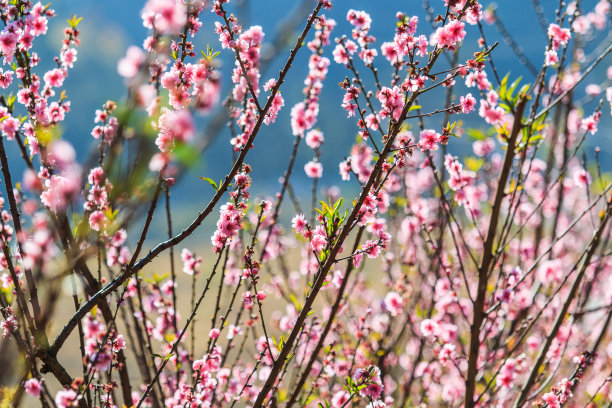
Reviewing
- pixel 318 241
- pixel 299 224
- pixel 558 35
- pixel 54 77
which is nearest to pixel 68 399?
pixel 318 241

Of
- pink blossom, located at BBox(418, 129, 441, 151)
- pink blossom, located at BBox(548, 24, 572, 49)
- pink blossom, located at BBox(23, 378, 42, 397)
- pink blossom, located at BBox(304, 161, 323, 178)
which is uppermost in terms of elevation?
pink blossom, located at BBox(548, 24, 572, 49)

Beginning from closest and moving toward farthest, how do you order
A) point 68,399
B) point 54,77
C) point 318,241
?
point 68,399
point 318,241
point 54,77

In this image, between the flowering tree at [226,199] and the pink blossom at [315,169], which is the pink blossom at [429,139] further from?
the pink blossom at [315,169]

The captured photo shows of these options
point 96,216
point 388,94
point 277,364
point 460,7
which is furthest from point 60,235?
point 460,7

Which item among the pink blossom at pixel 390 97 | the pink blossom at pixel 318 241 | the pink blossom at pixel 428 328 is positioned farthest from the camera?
the pink blossom at pixel 428 328

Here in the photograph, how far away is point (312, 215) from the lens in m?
3.36

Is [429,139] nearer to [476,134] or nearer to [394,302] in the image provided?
[476,134]

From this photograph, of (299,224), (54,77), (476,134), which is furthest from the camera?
(476,134)

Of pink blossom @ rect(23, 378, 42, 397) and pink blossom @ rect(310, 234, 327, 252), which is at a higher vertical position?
pink blossom @ rect(310, 234, 327, 252)

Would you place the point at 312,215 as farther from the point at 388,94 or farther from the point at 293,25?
the point at 293,25

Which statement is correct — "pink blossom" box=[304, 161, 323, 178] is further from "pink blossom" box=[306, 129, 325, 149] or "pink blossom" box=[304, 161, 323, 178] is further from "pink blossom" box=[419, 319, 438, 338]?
"pink blossom" box=[419, 319, 438, 338]

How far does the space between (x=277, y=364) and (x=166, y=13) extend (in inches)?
54.9

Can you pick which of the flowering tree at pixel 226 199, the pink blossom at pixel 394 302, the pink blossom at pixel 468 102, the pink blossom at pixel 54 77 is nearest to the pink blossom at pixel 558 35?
the flowering tree at pixel 226 199

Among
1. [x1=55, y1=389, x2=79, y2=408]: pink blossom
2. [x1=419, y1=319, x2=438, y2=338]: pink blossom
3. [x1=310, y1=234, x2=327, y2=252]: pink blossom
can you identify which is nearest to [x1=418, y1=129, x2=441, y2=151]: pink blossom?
[x1=310, y1=234, x2=327, y2=252]: pink blossom
